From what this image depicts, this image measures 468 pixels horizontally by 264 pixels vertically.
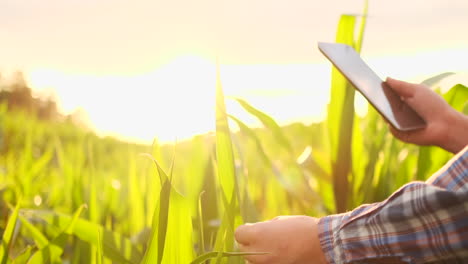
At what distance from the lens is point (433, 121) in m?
1.13

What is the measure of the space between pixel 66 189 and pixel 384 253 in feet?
3.30

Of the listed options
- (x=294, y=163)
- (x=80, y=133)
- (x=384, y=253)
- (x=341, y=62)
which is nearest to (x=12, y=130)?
(x=80, y=133)

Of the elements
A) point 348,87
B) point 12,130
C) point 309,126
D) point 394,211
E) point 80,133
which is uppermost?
point 348,87

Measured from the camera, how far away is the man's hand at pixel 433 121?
1.11 meters

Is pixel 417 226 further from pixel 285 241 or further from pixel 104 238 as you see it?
pixel 104 238

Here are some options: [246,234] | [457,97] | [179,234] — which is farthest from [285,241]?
[457,97]

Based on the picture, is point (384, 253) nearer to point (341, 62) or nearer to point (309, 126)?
point (341, 62)

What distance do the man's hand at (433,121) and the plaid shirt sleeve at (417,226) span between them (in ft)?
1.21

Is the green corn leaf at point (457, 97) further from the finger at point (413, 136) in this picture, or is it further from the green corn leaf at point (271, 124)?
the green corn leaf at point (271, 124)

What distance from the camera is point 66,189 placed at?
1489 millimetres

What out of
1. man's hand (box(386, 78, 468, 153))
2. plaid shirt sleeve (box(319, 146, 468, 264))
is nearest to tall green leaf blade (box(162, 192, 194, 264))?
plaid shirt sleeve (box(319, 146, 468, 264))

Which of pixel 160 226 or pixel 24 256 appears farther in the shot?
pixel 24 256

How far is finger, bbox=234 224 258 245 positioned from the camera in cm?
85

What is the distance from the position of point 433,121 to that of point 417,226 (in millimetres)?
456
